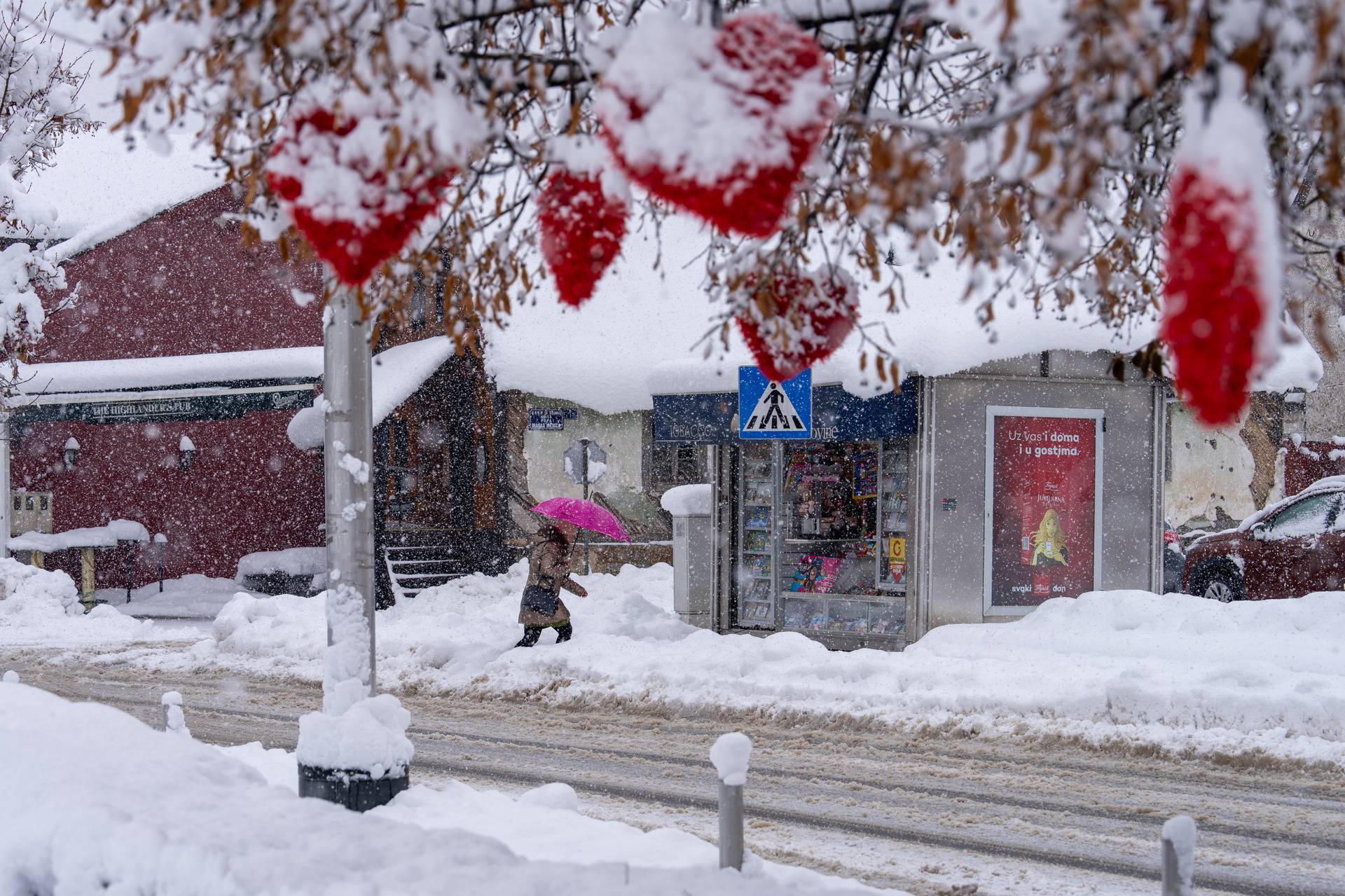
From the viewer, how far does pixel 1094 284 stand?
165 inches

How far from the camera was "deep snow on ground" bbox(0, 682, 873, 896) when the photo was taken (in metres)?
3.81

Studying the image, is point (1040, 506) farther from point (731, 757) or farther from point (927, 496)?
point (731, 757)

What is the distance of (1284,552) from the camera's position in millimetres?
16422

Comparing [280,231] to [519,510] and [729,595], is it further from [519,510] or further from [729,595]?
[519,510]

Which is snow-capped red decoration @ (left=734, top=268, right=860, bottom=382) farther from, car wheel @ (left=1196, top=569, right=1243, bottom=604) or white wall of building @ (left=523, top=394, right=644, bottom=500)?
white wall of building @ (left=523, top=394, right=644, bottom=500)

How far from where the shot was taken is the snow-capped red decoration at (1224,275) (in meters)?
1.80

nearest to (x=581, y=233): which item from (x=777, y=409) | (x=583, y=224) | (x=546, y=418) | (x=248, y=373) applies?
(x=583, y=224)

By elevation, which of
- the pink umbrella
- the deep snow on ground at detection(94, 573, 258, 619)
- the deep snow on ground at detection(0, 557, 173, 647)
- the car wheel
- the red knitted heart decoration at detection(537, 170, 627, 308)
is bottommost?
the deep snow on ground at detection(94, 573, 258, 619)

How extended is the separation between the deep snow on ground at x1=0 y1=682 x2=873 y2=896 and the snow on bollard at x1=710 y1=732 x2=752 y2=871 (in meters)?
0.15

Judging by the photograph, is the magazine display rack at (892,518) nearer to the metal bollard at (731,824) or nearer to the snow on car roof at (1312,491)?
the snow on car roof at (1312,491)

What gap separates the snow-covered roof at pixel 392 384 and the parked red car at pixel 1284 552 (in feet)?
43.2

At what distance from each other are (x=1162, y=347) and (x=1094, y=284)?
52 centimetres

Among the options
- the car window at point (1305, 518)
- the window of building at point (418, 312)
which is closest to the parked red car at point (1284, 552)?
the car window at point (1305, 518)

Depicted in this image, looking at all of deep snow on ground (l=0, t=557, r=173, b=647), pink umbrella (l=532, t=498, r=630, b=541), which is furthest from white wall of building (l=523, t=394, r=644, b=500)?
pink umbrella (l=532, t=498, r=630, b=541)
